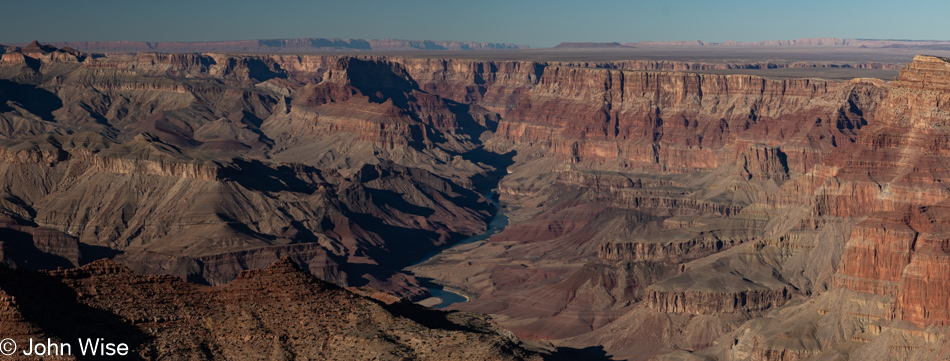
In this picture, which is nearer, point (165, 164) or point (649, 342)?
point (649, 342)

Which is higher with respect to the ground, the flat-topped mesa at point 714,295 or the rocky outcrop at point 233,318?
the rocky outcrop at point 233,318

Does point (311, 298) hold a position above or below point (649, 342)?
above

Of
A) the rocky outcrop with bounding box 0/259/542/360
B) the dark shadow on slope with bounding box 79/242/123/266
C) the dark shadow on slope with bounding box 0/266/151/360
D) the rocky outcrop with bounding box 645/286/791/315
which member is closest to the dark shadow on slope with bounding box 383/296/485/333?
the rocky outcrop with bounding box 0/259/542/360

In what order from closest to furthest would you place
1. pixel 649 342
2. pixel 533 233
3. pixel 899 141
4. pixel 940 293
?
pixel 940 293, pixel 649 342, pixel 899 141, pixel 533 233

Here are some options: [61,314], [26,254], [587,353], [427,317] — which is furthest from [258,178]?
[61,314]

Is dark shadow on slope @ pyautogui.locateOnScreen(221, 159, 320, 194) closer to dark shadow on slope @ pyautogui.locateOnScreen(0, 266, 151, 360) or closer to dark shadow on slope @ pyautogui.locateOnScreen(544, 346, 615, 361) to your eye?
dark shadow on slope @ pyautogui.locateOnScreen(544, 346, 615, 361)

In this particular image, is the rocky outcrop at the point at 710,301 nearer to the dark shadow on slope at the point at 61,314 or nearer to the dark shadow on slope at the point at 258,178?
the dark shadow on slope at the point at 61,314

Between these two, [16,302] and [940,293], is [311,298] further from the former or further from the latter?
[940,293]

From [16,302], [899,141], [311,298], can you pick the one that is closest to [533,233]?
[899,141]

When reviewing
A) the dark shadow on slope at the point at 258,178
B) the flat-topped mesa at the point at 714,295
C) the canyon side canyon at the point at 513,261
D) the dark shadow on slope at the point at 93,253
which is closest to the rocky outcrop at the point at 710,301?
the flat-topped mesa at the point at 714,295
